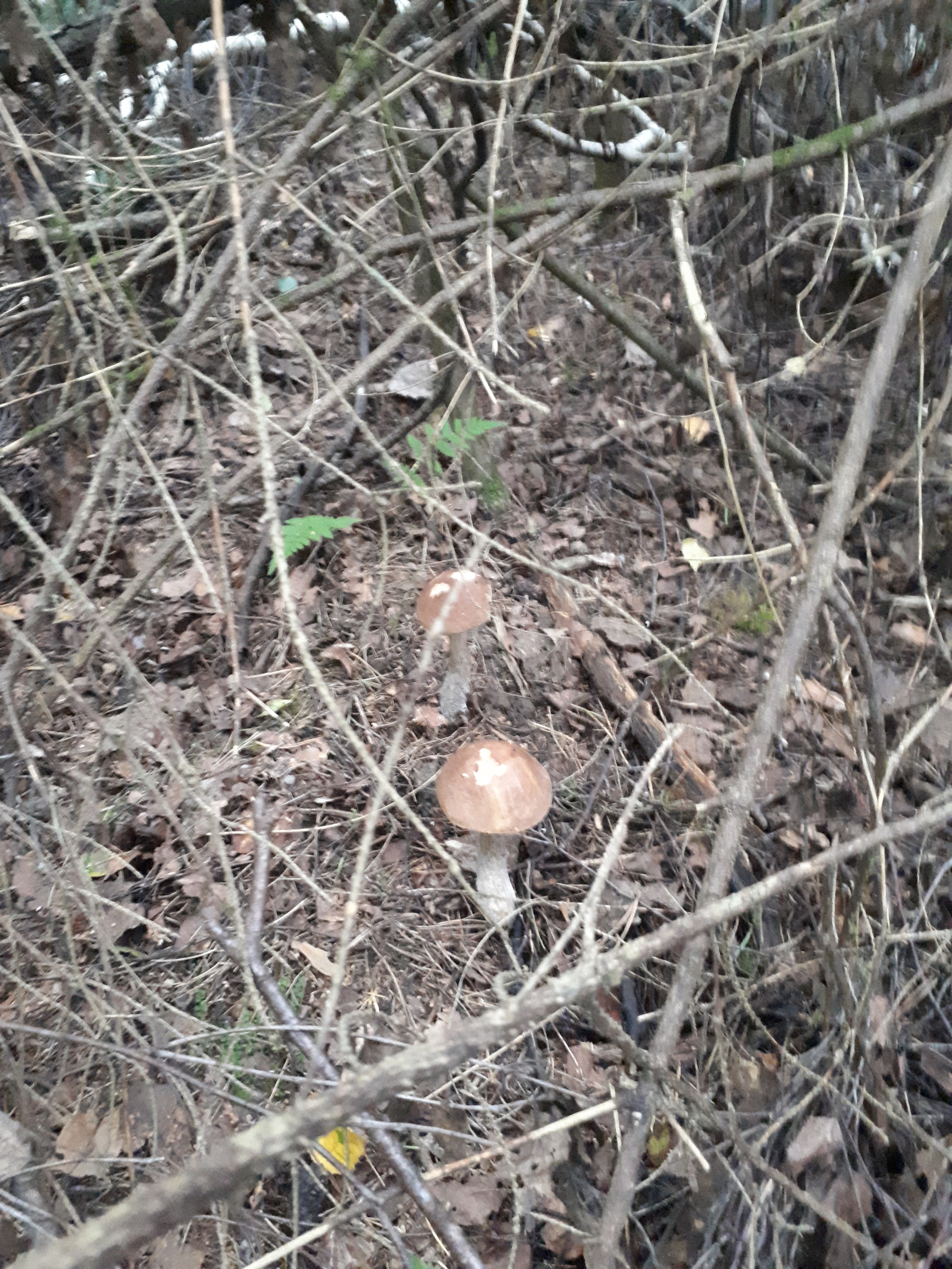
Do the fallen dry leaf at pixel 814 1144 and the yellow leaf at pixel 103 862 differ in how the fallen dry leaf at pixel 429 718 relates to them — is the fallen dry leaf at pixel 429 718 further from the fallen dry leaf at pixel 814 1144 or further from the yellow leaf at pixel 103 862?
the fallen dry leaf at pixel 814 1144

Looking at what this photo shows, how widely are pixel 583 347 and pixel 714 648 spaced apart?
2663mm

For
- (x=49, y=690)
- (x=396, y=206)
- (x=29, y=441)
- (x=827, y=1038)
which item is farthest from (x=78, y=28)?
(x=827, y=1038)

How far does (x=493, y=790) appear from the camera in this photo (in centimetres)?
252

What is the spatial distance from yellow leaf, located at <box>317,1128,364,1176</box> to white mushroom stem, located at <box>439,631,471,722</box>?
5.53 feet

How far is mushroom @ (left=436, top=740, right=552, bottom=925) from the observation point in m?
2.51

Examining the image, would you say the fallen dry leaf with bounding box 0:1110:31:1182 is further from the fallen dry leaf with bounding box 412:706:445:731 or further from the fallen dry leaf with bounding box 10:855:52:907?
the fallen dry leaf with bounding box 412:706:445:731

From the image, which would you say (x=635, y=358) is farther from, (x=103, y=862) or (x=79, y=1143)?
(x=79, y=1143)

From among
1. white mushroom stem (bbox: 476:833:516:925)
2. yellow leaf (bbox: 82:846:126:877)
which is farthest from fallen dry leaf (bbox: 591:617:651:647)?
yellow leaf (bbox: 82:846:126:877)

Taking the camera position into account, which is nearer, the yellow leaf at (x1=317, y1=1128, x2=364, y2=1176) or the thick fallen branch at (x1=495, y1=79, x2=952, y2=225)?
the yellow leaf at (x1=317, y1=1128, x2=364, y2=1176)

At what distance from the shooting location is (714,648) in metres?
3.70

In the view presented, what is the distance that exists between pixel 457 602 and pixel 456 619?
8 cm

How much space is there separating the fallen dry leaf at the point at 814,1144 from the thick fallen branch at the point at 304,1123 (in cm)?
125

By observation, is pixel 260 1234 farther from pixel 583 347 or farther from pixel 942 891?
pixel 583 347

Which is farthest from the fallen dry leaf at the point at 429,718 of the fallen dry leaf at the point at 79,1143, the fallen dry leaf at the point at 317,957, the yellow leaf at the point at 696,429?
the yellow leaf at the point at 696,429
